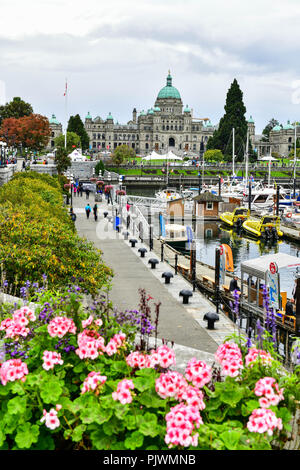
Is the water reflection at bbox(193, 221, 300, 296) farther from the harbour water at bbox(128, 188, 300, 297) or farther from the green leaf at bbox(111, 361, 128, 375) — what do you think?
the green leaf at bbox(111, 361, 128, 375)

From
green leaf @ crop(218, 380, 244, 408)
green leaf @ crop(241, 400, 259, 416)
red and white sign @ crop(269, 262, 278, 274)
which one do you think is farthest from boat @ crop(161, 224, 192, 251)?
green leaf @ crop(241, 400, 259, 416)

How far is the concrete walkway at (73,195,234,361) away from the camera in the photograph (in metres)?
14.7

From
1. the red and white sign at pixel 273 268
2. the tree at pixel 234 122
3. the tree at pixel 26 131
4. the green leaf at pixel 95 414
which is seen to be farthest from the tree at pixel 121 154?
the green leaf at pixel 95 414

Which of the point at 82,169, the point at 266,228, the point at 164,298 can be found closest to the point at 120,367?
the point at 164,298

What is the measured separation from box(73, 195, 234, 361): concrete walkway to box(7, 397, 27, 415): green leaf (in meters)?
4.86

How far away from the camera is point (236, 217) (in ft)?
169

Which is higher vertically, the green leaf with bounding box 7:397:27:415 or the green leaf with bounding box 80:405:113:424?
the green leaf with bounding box 7:397:27:415

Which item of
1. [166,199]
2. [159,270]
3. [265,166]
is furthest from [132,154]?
[159,270]

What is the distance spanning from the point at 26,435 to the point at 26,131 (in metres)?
73.4

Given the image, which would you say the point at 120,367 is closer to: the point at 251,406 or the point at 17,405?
the point at 17,405

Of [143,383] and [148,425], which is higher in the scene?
[143,383]

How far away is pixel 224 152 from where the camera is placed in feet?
435
